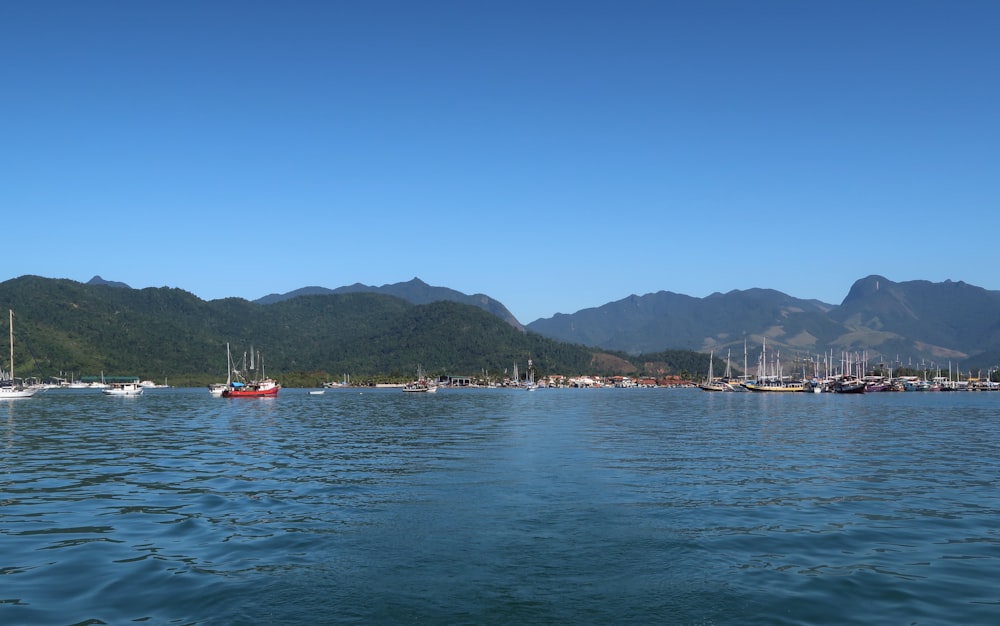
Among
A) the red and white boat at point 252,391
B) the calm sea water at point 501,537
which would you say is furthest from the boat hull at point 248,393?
the calm sea water at point 501,537

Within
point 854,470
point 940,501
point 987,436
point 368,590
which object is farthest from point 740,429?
point 368,590

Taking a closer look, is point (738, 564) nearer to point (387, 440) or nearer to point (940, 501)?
point (940, 501)

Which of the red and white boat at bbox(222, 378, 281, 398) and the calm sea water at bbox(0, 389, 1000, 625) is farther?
the red and white boat at bbox(222, 378, 281, 398)

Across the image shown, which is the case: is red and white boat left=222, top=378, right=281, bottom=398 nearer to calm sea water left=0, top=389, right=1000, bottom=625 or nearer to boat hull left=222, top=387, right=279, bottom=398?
boat hull left=222, top=387, right=279, bottom=398

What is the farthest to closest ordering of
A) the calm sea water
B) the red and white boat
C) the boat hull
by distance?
the red and white boat, the boat hull, the calm sea water

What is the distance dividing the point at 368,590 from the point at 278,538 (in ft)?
20.9

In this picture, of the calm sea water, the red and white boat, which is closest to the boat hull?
the red and white boat

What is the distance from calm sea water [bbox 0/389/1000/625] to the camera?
1534 cm

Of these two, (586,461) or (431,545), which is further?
(586,461)

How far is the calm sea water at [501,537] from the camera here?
15.3m

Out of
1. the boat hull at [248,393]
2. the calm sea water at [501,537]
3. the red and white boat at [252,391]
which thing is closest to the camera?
the calm sea water at [501,537]

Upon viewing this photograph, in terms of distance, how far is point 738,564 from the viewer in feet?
61.0

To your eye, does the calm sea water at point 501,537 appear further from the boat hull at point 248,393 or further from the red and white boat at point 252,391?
the red and white boat at point 252,391

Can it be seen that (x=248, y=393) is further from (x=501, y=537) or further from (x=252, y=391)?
(x=501, y=537)
